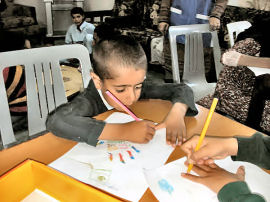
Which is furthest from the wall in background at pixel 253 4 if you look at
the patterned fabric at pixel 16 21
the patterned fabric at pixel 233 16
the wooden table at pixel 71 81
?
the patterned fabric at pixel 16 21

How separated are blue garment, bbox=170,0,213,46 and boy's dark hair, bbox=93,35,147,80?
1472 millimetres

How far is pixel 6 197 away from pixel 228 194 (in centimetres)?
48

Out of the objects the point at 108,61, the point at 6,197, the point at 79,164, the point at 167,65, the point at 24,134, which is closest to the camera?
the point at 6,197

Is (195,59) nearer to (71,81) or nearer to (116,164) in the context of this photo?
(71,81)

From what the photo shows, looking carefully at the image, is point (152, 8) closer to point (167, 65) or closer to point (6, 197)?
point (167, 65)

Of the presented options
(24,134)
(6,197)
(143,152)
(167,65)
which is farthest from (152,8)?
(6,197)

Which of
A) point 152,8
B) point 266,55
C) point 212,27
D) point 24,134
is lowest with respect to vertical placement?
point 24,134

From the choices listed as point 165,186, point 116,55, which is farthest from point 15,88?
point 165,186

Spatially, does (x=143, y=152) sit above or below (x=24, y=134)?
above

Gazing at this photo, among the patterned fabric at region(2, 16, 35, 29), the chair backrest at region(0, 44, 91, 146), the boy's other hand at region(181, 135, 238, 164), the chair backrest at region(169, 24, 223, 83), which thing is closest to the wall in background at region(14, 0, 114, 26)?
the patterned fabric at region(2, 16, 35, 29)

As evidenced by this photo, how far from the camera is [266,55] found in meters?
1.89

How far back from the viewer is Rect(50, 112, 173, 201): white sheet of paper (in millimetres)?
629

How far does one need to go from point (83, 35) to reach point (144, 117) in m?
3.19

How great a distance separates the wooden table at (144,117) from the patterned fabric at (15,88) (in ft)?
4.80
